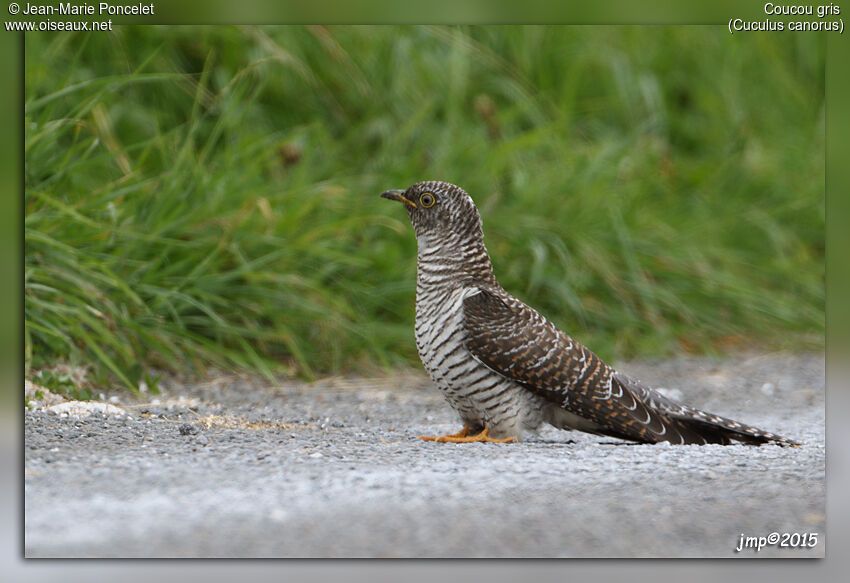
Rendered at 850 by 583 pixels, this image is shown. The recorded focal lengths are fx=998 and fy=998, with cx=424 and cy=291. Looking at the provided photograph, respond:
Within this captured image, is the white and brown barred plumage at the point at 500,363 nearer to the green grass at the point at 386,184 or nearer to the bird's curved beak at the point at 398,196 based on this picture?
the bird's curved beak at the point at 398,196

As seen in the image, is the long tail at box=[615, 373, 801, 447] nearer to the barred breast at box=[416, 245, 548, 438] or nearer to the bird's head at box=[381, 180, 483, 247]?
the barred breast at box=[416, 245, 548, 438]

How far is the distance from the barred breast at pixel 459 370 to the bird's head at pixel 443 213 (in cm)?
12

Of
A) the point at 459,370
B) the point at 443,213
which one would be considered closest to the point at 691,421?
the point at 459,370

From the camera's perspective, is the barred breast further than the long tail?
No

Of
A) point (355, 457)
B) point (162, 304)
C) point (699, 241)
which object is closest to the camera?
point (355, 457)

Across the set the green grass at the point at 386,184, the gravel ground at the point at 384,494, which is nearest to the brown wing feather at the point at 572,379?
the gravel ground at the point at 384,494

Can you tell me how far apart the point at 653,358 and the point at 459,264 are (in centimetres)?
269

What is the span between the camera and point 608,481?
10.2ft

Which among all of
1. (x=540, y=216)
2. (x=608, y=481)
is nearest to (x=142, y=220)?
(x=540, y=216)

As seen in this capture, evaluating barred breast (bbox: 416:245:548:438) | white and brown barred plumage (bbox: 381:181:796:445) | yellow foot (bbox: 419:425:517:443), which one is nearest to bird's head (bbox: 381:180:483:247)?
white and brown barred plumage (bbox: 381:181:796:445)

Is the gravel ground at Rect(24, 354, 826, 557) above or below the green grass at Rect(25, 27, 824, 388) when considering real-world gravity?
below

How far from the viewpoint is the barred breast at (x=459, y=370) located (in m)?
3.71

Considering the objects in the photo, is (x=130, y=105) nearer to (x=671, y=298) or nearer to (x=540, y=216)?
(x=540, y=216)

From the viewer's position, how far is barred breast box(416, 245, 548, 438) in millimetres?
3709
